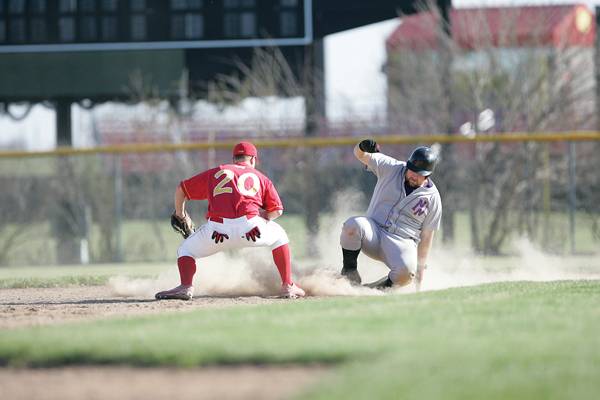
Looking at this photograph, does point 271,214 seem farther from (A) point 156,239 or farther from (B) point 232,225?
(A) point 156,239

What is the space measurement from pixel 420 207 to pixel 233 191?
1.70 m

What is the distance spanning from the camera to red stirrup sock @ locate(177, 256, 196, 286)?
8.48 m

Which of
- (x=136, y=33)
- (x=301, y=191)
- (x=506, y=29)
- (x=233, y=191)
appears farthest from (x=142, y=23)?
(x=233, y=191)

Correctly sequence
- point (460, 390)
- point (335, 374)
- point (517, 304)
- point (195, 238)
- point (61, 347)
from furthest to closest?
point (195, 238) < point (517, 304) < point (61, 347) < point (335, 374) < point (460, 390)

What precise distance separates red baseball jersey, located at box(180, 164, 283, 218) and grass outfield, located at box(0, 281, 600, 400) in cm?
114

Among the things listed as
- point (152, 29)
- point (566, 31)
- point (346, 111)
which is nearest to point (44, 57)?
point (152, 29)

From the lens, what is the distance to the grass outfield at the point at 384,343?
15.0 ft

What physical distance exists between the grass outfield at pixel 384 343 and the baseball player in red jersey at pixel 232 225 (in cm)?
99

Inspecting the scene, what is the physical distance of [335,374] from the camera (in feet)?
15.9

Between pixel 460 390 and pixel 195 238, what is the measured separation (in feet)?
14.3

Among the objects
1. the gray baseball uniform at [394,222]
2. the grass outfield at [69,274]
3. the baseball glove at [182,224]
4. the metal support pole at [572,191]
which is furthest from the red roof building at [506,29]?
the baseball glove at [182,224]

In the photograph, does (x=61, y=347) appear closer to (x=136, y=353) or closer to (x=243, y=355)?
(x=136, y=353)

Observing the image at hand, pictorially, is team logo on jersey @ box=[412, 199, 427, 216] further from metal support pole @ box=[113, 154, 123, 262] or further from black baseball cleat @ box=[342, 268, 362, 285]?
metal support pole @ box=[113, 154, 123, 262]

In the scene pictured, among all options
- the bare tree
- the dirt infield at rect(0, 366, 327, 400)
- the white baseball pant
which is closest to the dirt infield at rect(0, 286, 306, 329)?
the white baseball pant
